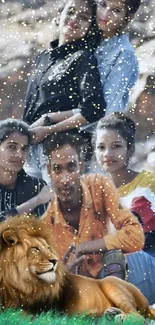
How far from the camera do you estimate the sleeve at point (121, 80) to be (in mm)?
1755

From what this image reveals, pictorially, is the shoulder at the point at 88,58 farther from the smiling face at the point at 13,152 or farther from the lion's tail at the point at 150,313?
the lion's tail at the point at 150,313

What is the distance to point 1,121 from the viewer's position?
5.69ft

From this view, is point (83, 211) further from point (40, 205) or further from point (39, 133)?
point (39, 133)

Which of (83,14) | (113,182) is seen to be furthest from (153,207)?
(83,14)

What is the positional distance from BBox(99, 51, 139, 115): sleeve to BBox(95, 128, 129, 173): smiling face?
0.07 meters

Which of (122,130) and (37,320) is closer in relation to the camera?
(37,320)

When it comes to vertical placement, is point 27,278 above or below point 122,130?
below

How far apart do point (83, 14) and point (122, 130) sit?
12.4 inches

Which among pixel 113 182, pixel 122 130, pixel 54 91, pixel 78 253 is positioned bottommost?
pixel 78 253

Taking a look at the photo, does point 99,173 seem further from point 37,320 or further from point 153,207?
point 37,320

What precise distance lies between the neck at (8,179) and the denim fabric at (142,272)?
340 millimetres

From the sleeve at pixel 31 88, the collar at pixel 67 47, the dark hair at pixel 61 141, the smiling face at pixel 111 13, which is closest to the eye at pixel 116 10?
the smiling face at pixel 111 13

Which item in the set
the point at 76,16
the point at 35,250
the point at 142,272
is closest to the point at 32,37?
the point at 76,16

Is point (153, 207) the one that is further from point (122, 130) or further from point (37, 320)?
point (37, 320)
